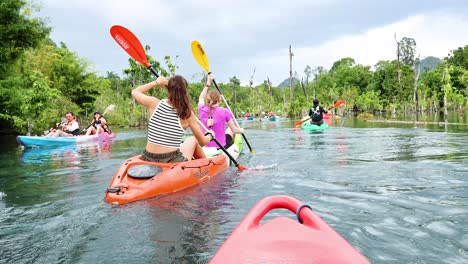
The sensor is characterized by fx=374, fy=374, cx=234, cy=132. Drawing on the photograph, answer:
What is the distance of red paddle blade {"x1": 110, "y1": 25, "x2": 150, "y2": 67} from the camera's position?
606 cm

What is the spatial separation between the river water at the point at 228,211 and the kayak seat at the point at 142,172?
0.29 m

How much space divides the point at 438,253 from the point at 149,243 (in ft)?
6.20

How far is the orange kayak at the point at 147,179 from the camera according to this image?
3.79m

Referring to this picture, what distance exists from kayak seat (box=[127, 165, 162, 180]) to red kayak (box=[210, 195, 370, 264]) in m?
2.49

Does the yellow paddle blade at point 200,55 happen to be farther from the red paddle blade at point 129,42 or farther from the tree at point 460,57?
the tree at point 460,57

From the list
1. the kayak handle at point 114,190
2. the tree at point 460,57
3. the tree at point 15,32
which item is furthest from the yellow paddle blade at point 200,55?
the tree at point 460,57

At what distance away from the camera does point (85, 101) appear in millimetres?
29297

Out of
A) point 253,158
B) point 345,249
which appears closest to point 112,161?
point 253,158

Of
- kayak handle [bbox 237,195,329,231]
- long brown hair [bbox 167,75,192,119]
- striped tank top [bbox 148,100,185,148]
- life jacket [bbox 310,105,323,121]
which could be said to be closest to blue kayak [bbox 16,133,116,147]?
life jacket [bbox 310,105,323,121]

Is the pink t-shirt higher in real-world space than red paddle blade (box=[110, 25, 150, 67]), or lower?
lower

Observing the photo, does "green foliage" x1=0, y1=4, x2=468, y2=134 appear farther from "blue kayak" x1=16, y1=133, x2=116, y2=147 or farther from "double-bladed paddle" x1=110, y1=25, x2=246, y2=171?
"double-bladed paddle" x1=110, y1=25, x2=246, y2=171

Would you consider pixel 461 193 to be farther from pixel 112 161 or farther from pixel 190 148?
pixel 112 161

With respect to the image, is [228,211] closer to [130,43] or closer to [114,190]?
[114,190]

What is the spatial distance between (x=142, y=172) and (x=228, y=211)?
1.17 metres
